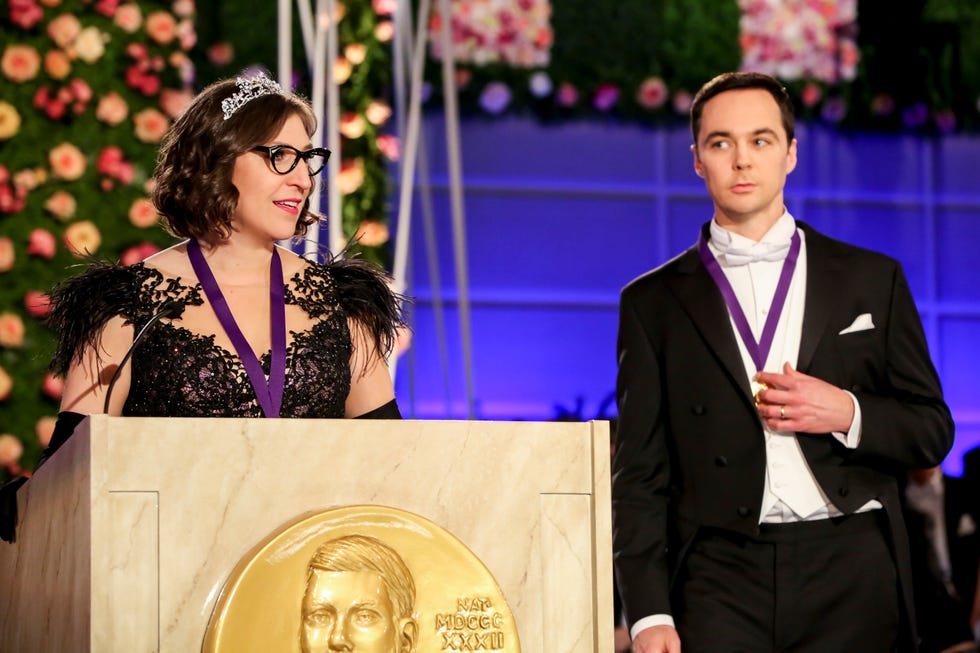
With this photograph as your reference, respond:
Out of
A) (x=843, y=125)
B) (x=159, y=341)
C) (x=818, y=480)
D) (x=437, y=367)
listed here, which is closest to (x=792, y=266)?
(x=818, y=480)

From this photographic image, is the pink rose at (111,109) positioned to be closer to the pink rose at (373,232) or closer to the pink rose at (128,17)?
the pink rose at (128,17)

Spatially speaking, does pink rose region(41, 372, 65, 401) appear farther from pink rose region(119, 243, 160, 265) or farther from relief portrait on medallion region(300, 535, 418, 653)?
relief portrait on medallion region(300, 535, 418, 653)

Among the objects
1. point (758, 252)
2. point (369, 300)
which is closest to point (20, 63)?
point (369, 300)

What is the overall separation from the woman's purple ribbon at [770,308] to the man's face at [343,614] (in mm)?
1259

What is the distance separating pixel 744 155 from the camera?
2967 millimetres

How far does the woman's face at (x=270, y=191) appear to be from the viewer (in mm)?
2721

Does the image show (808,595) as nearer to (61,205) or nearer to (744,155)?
(744,155)

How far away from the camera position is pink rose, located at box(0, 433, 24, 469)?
4.90m

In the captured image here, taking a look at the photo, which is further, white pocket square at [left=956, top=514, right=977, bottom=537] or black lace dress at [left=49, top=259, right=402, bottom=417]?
white pocket square at [left=956, top=514, right=977, bottom=537]

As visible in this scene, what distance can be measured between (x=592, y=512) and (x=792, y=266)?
105cm

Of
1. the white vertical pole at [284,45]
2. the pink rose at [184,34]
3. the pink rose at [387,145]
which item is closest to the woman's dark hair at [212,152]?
the white vertical pole at [284,45]

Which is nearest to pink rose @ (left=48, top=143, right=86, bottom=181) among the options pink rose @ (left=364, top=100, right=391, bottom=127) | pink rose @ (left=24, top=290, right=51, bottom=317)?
pink rose @ (left=24, top=290, right=51, bottom=317)

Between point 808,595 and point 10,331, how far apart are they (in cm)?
A: 317

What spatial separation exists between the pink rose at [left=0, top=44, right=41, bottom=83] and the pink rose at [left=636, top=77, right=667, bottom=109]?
3043mm
